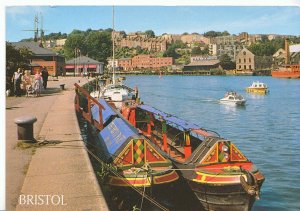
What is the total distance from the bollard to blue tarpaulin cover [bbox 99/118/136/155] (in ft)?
8.32

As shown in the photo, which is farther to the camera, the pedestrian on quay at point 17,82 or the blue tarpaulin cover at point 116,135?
the pedestrian on quay at point 17,82

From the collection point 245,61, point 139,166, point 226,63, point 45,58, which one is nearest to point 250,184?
point 139,166

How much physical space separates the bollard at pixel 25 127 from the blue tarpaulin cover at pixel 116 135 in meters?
2.54

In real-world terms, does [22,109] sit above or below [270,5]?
below

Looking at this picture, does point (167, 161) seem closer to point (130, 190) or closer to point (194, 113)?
point (130, 190)

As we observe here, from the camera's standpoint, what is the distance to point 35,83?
28.4 metres

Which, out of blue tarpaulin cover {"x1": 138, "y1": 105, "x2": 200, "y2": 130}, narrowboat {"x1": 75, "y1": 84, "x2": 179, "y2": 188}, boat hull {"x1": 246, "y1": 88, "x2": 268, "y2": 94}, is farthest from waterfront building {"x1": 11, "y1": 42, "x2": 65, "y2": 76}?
narrowboat {"x1": 75, "y1": 84, "x2": 179, "y2": 188}

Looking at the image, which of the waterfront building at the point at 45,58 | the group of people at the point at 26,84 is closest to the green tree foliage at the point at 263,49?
the waterfront building at the point at 45,58

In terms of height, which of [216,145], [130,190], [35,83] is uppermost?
[35,83]

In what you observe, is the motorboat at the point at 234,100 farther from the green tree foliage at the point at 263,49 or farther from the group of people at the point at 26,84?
the green tree foliage at the point at 263,49

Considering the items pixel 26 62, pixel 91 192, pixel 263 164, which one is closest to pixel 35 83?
pixel 26 62

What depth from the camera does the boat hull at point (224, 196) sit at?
35.8 ft

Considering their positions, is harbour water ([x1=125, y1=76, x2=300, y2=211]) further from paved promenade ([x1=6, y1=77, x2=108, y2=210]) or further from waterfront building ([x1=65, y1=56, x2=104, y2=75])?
waterfront building ([x1=65, y1=56, x2=104, y2=75])

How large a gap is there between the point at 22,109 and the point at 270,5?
14.8 m
